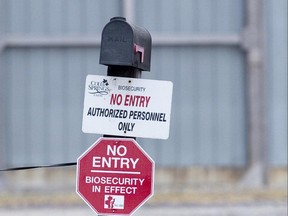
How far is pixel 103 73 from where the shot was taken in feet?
60.0

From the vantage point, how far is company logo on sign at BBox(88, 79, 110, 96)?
7.36 meters

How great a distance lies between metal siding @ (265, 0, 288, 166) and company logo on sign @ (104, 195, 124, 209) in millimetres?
11192

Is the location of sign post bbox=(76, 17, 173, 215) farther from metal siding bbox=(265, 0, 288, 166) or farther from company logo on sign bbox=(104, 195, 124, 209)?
metal siding bbox=(265, 0, 288, 166)

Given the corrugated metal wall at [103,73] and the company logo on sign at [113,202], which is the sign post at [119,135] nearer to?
the company logo on sign at [113,202]

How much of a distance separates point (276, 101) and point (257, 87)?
44 cm

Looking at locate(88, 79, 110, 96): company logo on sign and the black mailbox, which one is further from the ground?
the black mailbox

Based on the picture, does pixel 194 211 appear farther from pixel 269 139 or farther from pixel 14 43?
pixel 14 43

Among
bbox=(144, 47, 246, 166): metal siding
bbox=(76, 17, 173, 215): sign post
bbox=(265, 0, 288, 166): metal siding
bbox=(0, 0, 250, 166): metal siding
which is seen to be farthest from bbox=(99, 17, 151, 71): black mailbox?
bbox=(265, 0, 288, 166): metal siding

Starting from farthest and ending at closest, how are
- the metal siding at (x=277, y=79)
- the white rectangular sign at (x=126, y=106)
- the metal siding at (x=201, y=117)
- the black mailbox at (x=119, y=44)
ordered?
the metal siding at (x=201, y=117) → the metal siding at (x=277, y=79) → the white rectangular sign at (x=126, y=106) → the black mailbox at (x=119, y=44)

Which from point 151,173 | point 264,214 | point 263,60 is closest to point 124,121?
point 151,173

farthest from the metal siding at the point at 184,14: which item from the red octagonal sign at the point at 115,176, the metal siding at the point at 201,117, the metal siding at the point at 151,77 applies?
the red octagonal sign at the point at 115,176

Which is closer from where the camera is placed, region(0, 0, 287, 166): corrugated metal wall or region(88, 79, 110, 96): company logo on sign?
region(88, 79, 110, 96): company logo on sign

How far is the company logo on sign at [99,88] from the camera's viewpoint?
736cm

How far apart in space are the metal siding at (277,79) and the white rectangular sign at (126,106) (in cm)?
1104
